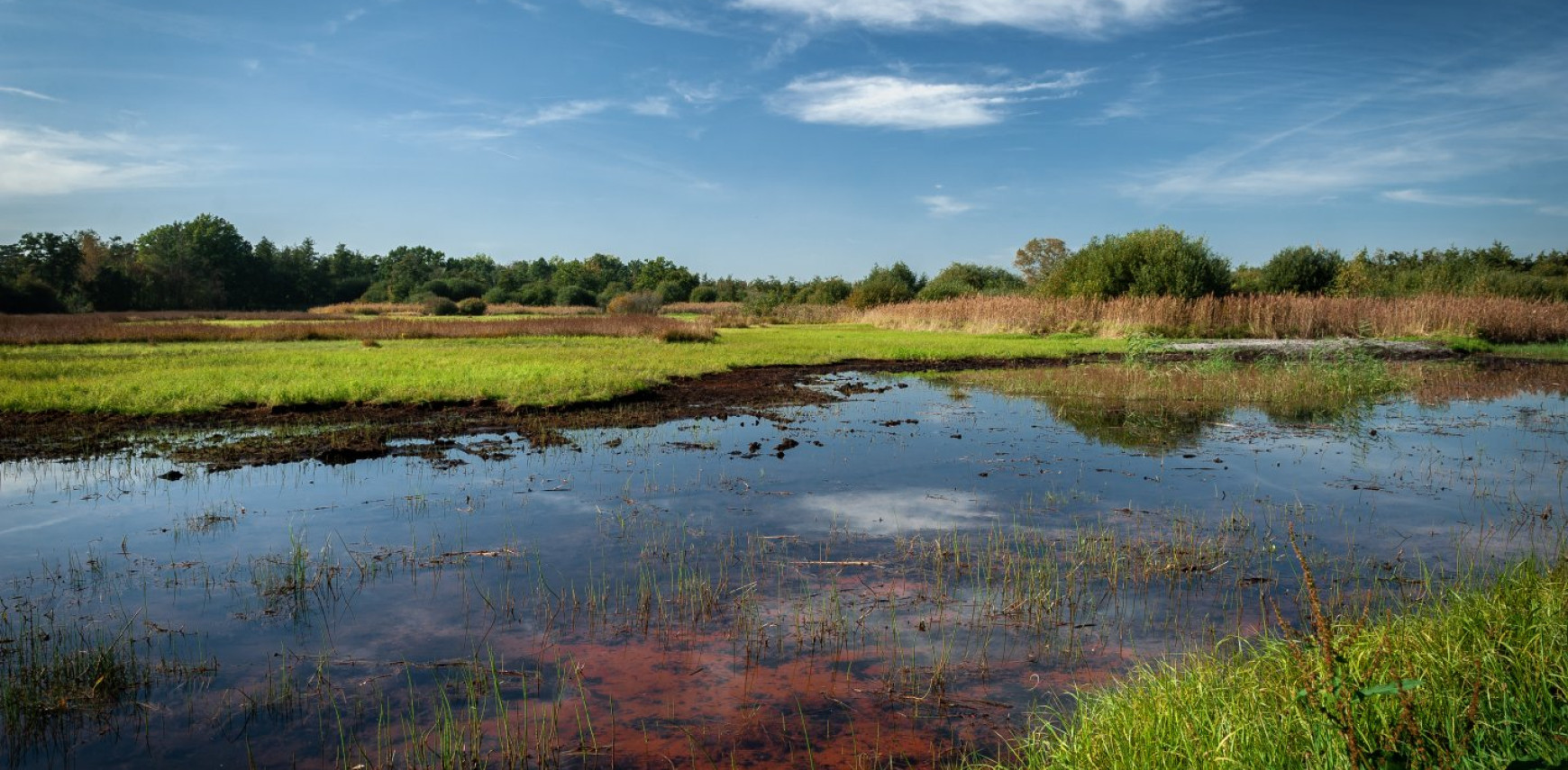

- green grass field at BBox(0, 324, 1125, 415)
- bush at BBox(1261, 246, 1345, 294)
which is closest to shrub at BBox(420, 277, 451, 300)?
green grass field at BBox(0, 324, 1125, 415)

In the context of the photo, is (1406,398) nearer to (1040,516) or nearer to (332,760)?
Result: (1040,516)

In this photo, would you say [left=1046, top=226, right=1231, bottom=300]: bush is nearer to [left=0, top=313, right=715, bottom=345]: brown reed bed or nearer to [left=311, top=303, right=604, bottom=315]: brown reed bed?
[left=0, top=313, right=715, bottom=345]: brown reed bed

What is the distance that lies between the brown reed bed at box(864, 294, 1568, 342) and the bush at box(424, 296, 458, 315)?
3743 centimetres

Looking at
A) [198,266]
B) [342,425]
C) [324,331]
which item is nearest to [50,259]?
[198,266]

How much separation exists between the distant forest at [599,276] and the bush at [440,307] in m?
1.40

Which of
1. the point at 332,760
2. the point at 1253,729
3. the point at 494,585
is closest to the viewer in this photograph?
the point at 1253,729

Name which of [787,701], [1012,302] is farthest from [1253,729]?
[1012,302]

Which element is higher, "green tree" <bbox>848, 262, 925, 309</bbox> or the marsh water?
"green tree" <bbox>848, 262, 925, 309</bbox>

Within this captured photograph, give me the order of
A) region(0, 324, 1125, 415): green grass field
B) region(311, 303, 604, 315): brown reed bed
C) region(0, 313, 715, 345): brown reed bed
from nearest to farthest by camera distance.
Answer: region(0, 324, 1125, 415): green grass field → region(0, 313, 715, 345): brown reed bed → region(311, 303, 604, 315): brown reed bed

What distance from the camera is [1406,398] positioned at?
1700 cm

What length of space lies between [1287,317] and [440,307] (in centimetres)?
5041

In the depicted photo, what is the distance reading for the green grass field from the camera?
1527cm

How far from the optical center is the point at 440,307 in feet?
195

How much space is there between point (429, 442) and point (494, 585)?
6.64 meters
